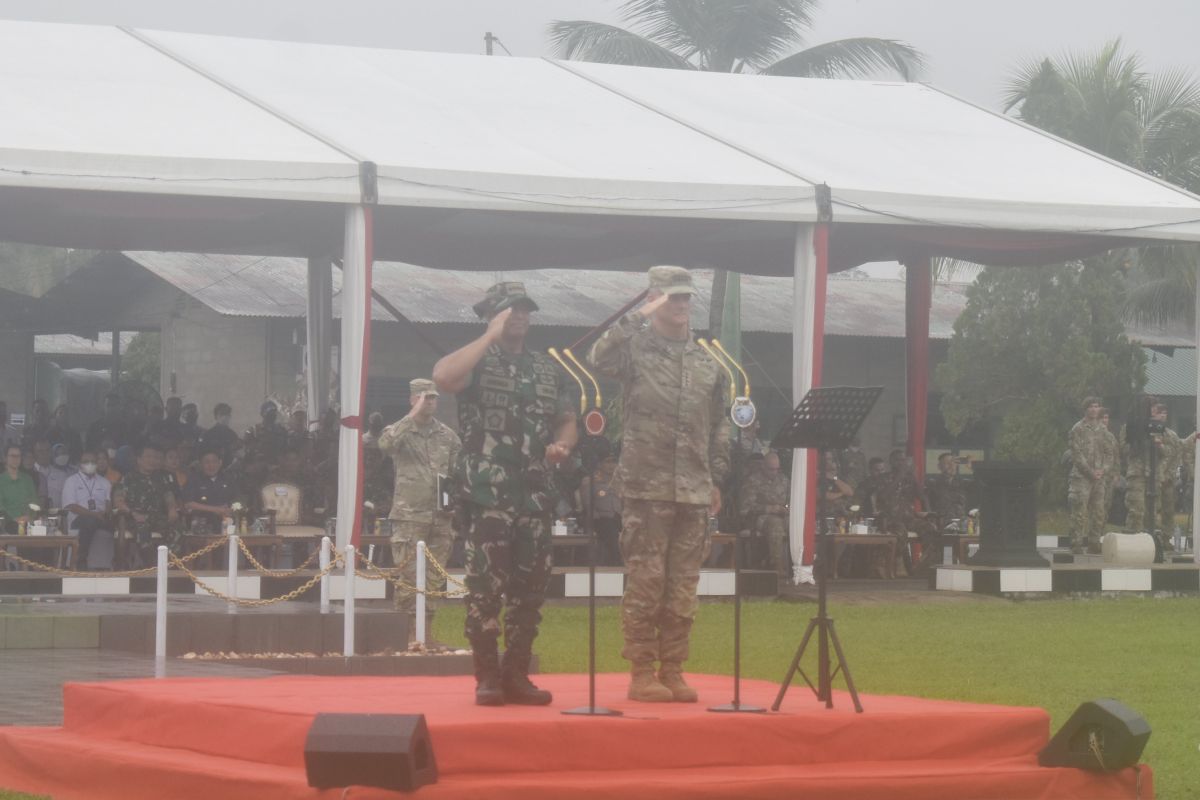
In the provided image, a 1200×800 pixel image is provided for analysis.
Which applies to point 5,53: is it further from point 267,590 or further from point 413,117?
point 267,590

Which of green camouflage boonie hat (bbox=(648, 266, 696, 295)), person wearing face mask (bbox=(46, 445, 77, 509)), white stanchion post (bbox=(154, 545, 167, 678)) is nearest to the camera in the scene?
green camouflage boonie hat (bbox=(648, 266, 696, 295))

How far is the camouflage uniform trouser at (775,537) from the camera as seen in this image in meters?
21.6

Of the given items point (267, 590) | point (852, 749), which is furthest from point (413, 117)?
point (852, 749)

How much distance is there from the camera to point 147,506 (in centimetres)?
1936

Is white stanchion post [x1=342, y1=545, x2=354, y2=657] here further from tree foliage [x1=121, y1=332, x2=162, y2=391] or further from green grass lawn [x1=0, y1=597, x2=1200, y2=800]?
tree foliage [x1=121, y1=332, x2=162, y2=391]

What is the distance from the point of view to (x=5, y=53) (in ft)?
67.3

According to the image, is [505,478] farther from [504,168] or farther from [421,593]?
[504,168]

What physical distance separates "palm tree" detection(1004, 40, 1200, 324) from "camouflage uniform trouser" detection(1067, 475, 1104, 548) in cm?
1602

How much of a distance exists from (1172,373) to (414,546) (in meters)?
32.2

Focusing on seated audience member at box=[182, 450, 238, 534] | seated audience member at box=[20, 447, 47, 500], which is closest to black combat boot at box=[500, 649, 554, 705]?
seated audience member at box=[182, 450, 238, 534]

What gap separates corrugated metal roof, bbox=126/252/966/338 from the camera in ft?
97.5

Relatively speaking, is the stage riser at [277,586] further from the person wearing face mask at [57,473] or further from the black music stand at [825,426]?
the black music stand at [825,426]

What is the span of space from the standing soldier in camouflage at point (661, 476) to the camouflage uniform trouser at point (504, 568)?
0.49m

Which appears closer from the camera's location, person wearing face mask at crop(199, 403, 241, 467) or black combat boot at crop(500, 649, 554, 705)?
black combat boot at crop(500, 649, 554, 705)
